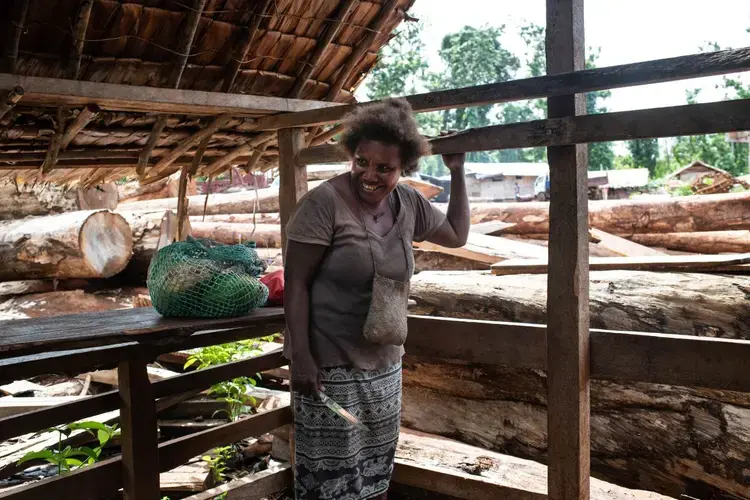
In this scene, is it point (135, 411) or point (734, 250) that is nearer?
point (135, 411)

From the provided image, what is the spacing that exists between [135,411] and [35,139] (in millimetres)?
1577

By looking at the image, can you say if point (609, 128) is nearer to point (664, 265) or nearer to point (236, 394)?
point (664, 265)

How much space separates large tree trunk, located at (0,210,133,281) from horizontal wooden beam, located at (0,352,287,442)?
4297 millimetres

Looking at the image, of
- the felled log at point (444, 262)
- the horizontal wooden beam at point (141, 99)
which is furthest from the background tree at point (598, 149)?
the horizontal wooden beam at point (141, 99)

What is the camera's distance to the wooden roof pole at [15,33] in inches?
98.6

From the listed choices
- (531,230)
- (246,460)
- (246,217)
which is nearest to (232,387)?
(246,460)

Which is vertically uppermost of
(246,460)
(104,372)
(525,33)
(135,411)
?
(525,33)

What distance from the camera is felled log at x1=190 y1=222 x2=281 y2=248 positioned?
9.84 metres

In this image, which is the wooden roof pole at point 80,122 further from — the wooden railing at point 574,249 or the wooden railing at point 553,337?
the wooden railing at point 574,249

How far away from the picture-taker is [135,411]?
2848mm

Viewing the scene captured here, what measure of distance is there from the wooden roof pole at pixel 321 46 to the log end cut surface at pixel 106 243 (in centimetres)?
418

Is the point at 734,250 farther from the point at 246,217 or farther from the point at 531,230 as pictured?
the point at 246,217

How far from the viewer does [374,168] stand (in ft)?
7.64

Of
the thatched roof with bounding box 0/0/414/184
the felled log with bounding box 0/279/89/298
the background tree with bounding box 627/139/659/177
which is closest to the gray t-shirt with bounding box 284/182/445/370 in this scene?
the thatched roof with bounding box 0/0/414/184
